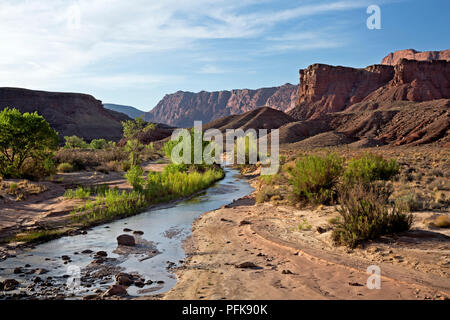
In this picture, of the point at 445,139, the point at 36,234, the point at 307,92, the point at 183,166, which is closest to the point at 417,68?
the point at 307,92

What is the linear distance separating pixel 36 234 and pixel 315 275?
783cm

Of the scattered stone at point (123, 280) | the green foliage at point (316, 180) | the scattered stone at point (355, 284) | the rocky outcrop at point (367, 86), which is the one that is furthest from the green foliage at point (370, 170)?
the rocky outcrop at point (367, 86)

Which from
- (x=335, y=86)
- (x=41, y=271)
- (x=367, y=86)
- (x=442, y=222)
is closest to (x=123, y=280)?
(x=41, y=271)

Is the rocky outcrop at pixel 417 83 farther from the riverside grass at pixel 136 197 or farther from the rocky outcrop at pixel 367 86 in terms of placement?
the riverside grass at pixel 136 197

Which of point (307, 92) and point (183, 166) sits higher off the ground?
point (307, 92)

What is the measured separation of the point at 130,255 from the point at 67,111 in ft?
362

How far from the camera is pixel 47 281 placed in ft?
21.7

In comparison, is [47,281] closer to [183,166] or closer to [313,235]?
[313,235]

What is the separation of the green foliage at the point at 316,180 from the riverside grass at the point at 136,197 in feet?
20.7

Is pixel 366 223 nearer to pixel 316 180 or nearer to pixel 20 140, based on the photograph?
pixel 316 180

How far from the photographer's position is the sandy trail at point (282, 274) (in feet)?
17.6

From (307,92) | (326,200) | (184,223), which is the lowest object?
(184,223)

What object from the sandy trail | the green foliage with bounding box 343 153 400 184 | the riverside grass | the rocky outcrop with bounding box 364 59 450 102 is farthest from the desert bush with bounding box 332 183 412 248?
the rocky outcrop with bounding box 364 59 450 102
